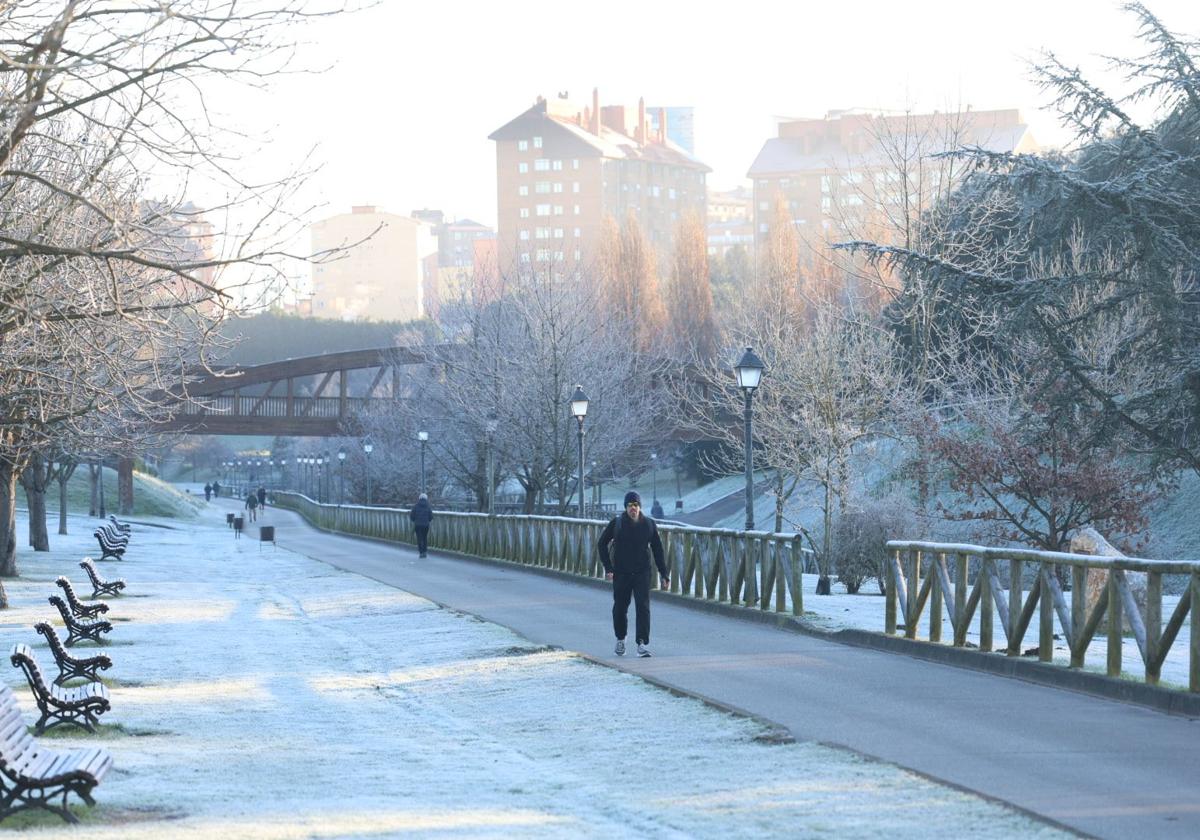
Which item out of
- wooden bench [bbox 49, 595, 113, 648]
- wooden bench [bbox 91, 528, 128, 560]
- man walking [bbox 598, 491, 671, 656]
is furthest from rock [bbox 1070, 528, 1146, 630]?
wooden bench [bbox 91, 528, 128, 560]

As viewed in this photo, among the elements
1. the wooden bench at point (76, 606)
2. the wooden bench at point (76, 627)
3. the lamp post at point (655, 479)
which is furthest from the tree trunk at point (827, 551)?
the lamp post at point (655, 479)

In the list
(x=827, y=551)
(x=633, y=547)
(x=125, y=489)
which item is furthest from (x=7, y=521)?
(x=125, y=489)

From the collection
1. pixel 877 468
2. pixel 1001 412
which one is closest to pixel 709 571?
pixel 1001 412

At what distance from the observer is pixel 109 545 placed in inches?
1593

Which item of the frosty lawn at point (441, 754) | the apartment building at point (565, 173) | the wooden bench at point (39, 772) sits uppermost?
the apartment building at point (565, 173)

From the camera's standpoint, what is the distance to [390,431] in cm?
7012

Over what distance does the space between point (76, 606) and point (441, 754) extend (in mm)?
10118

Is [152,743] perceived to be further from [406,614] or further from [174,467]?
[174,467]

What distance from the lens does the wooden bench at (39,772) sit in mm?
8008

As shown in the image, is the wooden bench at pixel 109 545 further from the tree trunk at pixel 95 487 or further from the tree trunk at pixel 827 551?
the tree trunk at pixel 95 487

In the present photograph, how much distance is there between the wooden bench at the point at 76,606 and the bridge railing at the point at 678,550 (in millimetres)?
8524

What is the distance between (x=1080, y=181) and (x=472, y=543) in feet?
77.7

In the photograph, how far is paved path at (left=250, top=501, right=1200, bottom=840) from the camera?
842 cm

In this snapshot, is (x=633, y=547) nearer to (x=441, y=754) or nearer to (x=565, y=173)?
(x=441, y=754)
